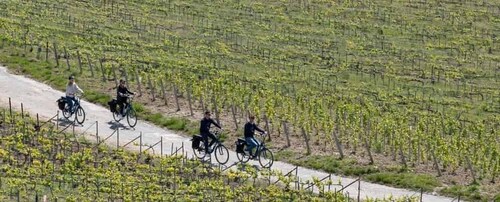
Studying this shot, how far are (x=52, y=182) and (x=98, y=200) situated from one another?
2.33 m

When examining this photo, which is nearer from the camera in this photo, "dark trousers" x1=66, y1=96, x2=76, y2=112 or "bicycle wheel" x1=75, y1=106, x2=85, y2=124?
"dark trousers" x1=66, y1=96, x2=76, y2=112

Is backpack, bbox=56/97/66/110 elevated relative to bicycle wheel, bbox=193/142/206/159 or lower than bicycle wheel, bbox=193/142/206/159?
elevated

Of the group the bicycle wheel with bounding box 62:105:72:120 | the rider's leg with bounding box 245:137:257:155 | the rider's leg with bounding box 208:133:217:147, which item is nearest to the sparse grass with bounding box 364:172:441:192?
the rider's leg with bounding box 245:137:257:155

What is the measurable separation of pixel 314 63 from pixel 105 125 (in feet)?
62.4

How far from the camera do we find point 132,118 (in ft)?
137

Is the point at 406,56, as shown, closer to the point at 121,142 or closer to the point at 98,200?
the point at 121,142

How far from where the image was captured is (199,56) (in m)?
57.1

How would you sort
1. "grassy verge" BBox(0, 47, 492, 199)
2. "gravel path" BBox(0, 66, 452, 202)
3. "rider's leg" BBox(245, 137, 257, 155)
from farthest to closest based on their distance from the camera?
"rider's leg" BBox(245, 137, 257, 155), "grassy verge" BBox(0, 47, 492, 199), "gravel path" BBox(0, 66, 452, 202)

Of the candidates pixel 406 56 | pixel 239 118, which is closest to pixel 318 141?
pixel 239 118

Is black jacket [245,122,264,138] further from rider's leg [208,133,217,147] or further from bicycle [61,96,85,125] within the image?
bicycle [61,96,85,125]

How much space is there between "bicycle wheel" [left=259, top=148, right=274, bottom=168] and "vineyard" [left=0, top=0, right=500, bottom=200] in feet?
7.60

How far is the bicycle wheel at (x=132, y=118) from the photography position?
4159 centimetres

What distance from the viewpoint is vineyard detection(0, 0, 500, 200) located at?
40.6 meters

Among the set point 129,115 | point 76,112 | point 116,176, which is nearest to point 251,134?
point 116,176
